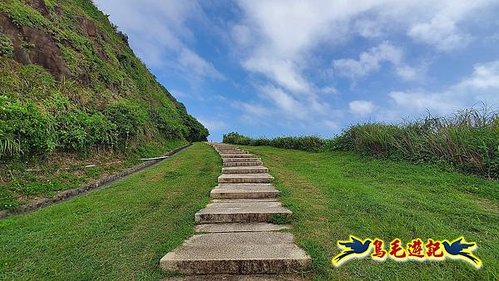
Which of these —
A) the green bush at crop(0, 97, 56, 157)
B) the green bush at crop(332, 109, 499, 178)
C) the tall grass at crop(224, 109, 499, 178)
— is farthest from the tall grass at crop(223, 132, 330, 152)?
the green bush at crop(0, 97, 56, 157)

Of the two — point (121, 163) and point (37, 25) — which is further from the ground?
point (37, 25)

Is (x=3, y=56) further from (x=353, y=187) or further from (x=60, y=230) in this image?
(x=353, y=187)

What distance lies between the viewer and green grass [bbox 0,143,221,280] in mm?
2361

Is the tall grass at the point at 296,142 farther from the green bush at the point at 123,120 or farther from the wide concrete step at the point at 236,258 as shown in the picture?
the wide concrete step at the point at 236,258

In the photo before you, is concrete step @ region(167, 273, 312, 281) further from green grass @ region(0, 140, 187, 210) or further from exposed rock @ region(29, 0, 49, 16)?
exposed rock @ region(29, 0, 49, 16)

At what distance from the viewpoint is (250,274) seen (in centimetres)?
226

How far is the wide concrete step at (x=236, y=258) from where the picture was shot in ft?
7.45

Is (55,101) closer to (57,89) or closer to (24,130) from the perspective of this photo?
(57,89)

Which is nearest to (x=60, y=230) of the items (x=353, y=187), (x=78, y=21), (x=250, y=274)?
(x=250, y=274)

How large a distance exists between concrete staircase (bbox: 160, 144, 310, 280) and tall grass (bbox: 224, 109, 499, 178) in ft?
13.8

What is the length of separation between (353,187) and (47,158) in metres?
6.34

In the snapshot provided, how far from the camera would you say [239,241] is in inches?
106

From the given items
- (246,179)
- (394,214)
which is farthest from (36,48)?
(394,214)

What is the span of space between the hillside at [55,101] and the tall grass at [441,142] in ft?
23.9
